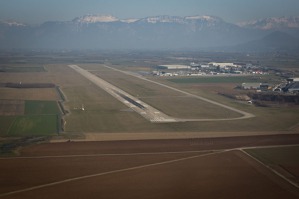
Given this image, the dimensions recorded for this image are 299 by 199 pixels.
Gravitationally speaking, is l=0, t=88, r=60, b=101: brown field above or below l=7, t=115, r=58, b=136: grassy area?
below

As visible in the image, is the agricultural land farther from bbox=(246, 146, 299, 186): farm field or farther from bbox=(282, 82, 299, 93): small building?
bbox=(282, 82, 299, 93): small building

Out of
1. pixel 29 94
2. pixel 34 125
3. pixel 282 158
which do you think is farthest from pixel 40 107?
pixel 282 158

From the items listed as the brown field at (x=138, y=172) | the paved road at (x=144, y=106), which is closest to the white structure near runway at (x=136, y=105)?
the paved road at (x=144, y=106)

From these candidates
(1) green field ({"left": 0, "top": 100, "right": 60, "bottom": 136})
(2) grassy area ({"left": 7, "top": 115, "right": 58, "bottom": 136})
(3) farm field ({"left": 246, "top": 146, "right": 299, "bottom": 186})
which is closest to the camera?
(3) farm field ({"left": 246, "top": 146, "right": 299, "bottom": 186})

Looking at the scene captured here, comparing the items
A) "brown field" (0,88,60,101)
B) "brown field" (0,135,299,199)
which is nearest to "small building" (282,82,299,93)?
"brown field" (0,88,60,101)

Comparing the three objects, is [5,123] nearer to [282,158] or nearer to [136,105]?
[136,105]

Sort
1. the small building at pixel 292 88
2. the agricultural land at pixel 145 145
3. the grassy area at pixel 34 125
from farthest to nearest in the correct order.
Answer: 1. the small building at pixel 292 88
2. the grassy area at pixel 34 125
3. the agricultural land at pixel 145 145

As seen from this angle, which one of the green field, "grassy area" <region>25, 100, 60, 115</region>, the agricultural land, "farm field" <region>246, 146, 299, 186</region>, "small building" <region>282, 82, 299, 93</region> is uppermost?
"small building" <region>282, 82, 299, 93</region>

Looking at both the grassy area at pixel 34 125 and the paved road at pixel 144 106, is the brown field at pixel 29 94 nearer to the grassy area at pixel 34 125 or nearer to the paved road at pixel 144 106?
the paved road at pixel 144 106
